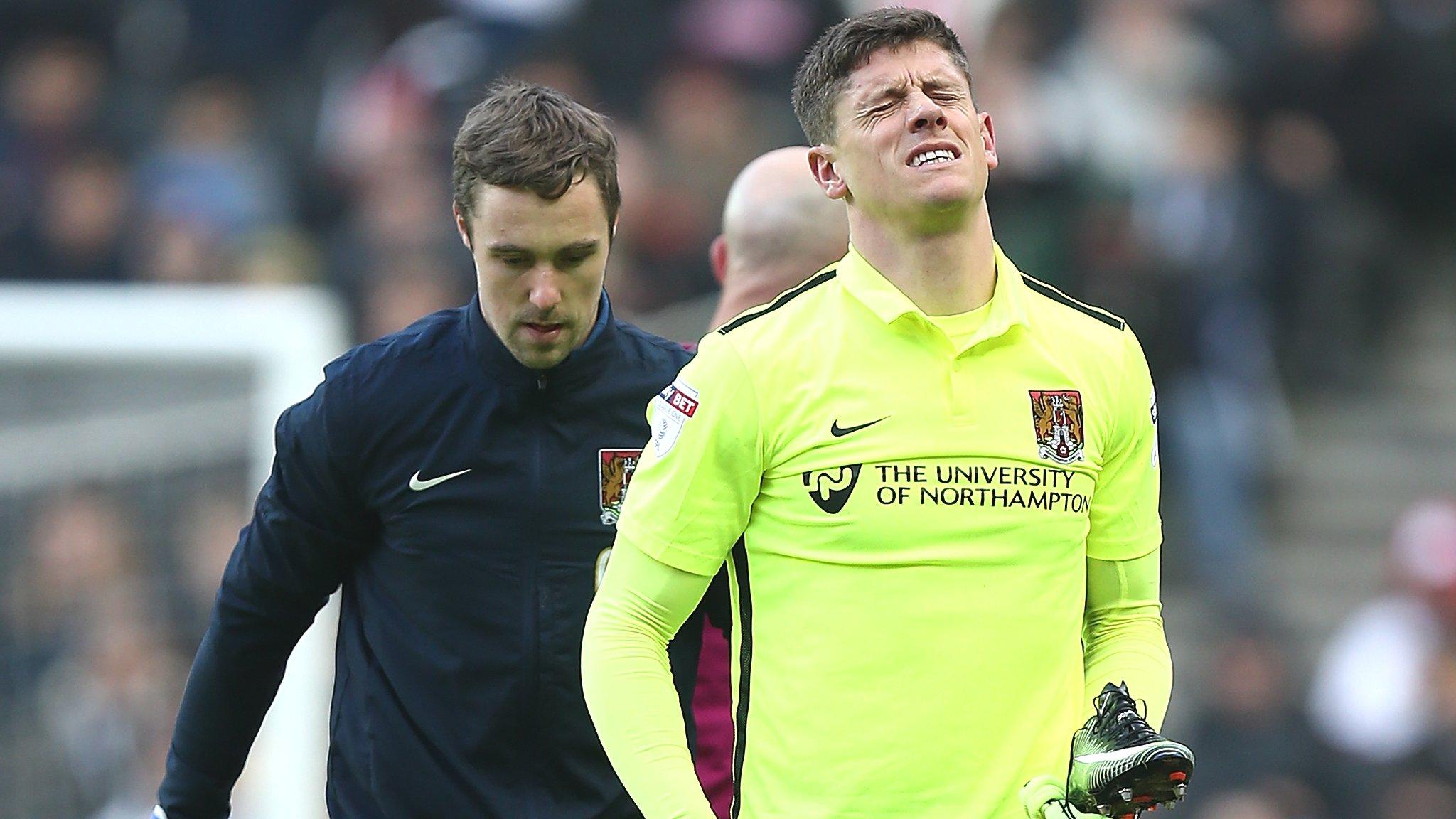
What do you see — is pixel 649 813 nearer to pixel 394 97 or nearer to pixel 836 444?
pixel 836 444

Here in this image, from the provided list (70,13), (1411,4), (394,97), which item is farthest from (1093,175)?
(70,13)

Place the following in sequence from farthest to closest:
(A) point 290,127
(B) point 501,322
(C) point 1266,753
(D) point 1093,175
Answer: (A) point 290,127 → (D) point 1093,175 → (C) point 1266,753 → (B) point 501,322

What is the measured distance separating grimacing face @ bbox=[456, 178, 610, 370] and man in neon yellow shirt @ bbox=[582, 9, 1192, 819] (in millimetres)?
397

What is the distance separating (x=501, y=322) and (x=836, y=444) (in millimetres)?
769

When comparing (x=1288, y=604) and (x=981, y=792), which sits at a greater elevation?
(x=1288, y=604)

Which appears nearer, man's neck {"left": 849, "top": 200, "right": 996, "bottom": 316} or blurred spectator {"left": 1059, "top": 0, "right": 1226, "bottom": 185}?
man's neck {"left": 849, "top": 200, "right": 996, "bottom": 316}

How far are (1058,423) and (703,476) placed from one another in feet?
1.78

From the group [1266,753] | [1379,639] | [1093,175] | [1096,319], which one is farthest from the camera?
[1093,175]

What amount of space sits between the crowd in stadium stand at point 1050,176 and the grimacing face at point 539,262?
5126 mm

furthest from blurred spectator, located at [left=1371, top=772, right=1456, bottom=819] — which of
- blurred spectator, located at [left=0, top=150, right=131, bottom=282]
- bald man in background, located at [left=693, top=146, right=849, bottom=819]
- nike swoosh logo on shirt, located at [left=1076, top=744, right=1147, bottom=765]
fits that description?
nike swoosh logo on shirt, located at [left=1076, top=744, right=1147, bottom=765]

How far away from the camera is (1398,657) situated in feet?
30.7

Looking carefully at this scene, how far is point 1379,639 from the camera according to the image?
31.1 feet

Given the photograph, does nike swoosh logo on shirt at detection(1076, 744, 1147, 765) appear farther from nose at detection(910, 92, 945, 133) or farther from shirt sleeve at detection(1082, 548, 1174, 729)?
nose at detection(910, 92, 945, 133)

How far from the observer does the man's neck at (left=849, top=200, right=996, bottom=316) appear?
127 inches
